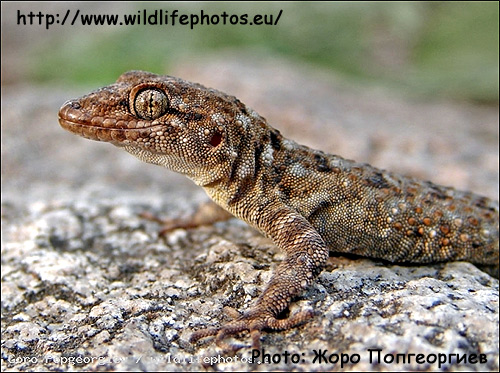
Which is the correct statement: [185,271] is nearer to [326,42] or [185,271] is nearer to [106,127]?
[106,127]

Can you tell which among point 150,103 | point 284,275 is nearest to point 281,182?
point 284,275

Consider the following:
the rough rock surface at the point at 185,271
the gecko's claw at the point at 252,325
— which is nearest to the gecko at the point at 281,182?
the rough rock surface at the point at 185,271

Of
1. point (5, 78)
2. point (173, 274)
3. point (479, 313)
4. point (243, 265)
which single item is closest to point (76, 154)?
point (173, 274)

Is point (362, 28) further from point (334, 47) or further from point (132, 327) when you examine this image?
point (132, 327)

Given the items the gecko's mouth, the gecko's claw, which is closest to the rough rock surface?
the gecko's claw

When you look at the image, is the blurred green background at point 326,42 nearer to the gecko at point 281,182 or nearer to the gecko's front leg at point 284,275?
the gecko at point 281,182

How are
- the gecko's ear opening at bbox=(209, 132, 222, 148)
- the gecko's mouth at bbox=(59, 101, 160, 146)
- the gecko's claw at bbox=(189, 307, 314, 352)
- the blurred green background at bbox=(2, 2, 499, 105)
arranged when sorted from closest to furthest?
the gecko's claw at bbox=(189, 307, 314, 352), the gecko's mouth at bbox=(59, 101, 160, 146), the gecko's ear opening at bbox=(209, 132, 222, 148), the blurred green background at bbox=(2, 2, 499, 105)

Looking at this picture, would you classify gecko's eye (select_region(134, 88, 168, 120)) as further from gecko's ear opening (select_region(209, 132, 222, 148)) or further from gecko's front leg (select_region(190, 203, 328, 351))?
gecko's front leg (select_region(190, 203, 328, 351))
